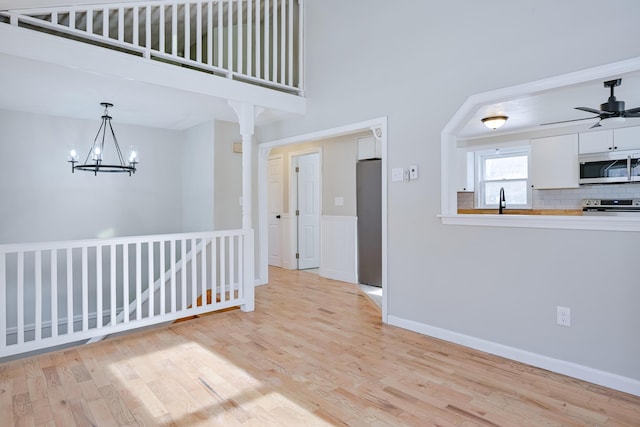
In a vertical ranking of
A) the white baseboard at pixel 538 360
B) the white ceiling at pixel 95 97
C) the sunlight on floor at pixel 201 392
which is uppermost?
the white ceiling at pixel 95 97

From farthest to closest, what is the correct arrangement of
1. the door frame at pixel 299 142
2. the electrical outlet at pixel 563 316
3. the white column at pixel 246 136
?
the white column at pixel 246 136
the door frame at pixel 299 142
the electrical outlet at pixel 563 316

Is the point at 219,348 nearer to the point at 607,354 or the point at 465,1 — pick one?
the point at 607,354

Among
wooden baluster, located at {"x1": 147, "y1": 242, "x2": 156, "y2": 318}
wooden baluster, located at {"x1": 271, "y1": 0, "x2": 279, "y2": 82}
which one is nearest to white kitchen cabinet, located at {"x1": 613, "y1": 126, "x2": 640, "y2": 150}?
wooden baluster, located at {"x1": 271, "y1": 0, "x2": 279, "y2": 82}

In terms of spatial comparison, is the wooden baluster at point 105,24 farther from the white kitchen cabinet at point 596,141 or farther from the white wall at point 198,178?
the white kitchen cabinet at point 596,141

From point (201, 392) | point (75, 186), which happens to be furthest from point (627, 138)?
point (75, 186)

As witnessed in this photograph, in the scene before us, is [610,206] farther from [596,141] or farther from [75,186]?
[75,186]

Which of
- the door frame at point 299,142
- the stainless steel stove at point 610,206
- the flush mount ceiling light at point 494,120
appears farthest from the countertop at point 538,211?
the door frame at point 299,142

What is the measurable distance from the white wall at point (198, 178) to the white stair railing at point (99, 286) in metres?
0.43

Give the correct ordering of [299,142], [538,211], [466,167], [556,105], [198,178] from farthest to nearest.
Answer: [466,167] < [538,211] < [198,178] < [299,142] < [556,105]

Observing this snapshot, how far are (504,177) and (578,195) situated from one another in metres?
1.04

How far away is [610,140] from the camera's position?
477cm

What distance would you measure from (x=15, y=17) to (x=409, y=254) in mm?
3592

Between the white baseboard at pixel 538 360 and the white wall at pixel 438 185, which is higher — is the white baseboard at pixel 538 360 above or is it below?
below

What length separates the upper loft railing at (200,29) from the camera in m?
3.04
